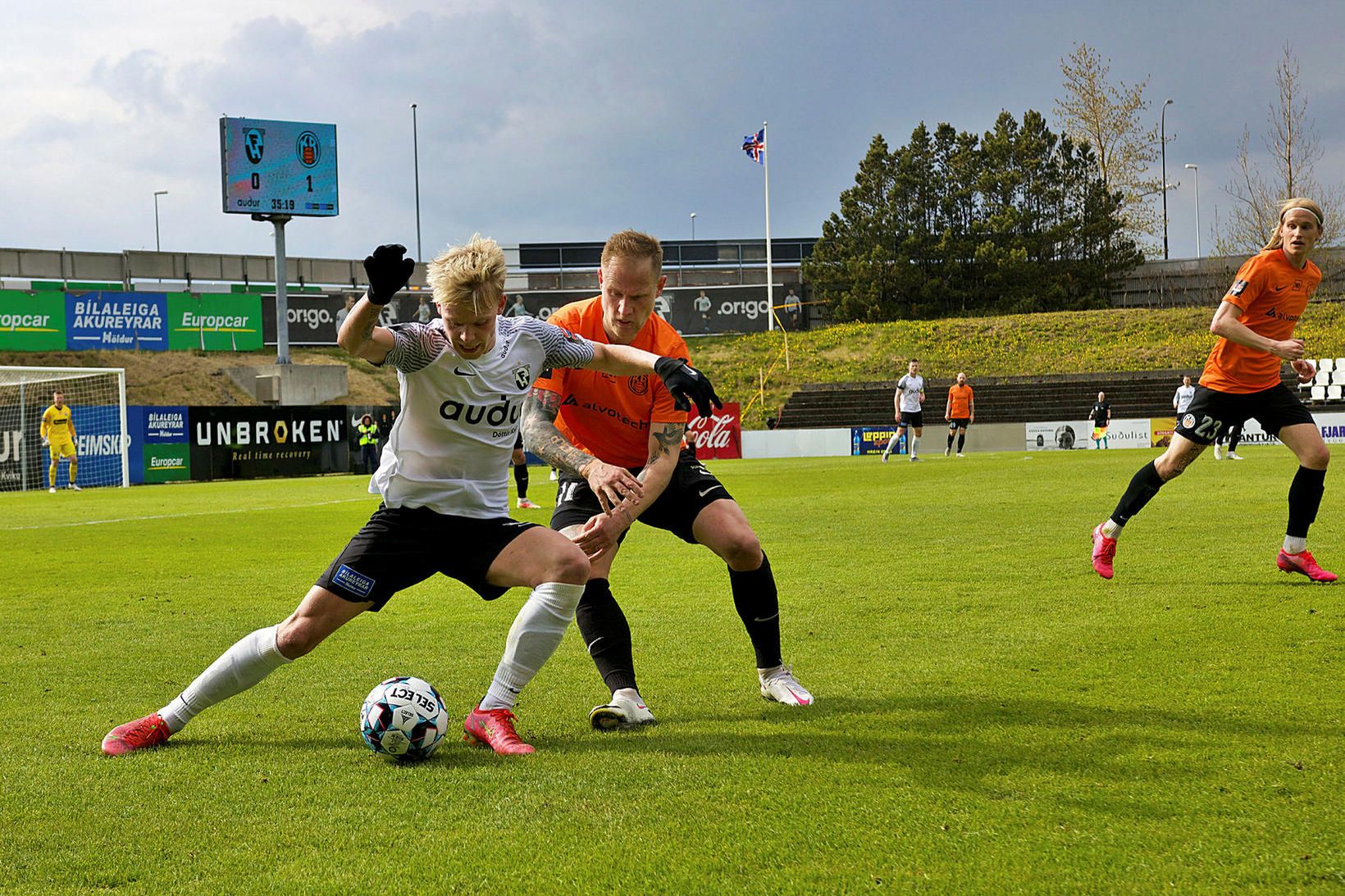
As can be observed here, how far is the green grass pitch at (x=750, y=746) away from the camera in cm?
286

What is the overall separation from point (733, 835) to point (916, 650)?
2.85 m

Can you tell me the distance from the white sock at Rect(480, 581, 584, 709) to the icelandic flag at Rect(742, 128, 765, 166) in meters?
45.0

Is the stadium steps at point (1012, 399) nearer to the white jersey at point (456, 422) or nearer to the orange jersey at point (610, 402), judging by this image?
the orange jersey at point (610, 402)

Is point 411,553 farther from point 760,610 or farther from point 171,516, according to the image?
point 171,516

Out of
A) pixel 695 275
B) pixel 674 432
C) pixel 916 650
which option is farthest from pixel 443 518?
pixel 695 275

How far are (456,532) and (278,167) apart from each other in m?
44.1

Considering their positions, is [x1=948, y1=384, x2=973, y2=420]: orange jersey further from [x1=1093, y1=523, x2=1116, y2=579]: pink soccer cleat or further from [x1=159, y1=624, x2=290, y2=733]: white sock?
[x1=159, y1=624, x2=290, y2=733]: white sock

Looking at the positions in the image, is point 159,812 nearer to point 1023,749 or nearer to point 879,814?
point 879,814

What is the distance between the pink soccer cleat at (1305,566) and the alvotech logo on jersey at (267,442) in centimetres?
2915

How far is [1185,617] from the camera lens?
20.4 feet

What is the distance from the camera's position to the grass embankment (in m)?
46.4

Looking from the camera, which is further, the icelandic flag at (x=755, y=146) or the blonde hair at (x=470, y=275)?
the icelandic flag at (x=755, y=146)

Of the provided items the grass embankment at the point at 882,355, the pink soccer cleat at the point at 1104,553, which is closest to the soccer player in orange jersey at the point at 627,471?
the pink soccer cleat at the point at 1104,553

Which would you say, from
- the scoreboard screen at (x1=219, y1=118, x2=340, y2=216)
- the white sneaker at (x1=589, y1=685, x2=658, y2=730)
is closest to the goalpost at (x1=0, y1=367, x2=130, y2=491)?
the scoreboard screen at (x1=219, y1=118, x2=340, y2=216)
